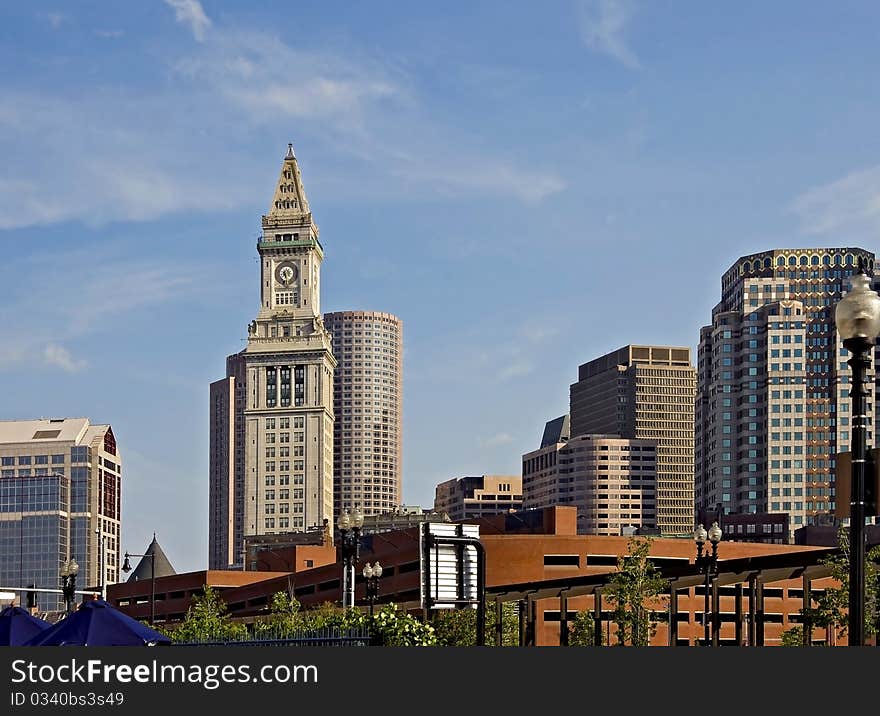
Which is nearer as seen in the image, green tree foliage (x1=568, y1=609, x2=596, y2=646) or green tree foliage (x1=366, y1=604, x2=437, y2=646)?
green tree foliage (x1=366, y1=604, x2=437, y2=646)

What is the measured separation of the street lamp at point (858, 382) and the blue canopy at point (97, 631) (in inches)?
817

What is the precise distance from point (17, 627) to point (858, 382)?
27.4m

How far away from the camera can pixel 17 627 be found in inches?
1644

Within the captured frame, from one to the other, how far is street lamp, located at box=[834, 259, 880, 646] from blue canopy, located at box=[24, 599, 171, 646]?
68.1 feet

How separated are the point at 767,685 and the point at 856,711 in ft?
3.52

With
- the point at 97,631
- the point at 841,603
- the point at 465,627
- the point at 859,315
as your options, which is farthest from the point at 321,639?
the point at 465,627

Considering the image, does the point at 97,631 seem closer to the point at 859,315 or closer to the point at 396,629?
the point at 396,629

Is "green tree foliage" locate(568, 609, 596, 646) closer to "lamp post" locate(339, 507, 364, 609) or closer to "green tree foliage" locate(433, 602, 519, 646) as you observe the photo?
"green tree foliage" locate(433, 602, 519, 646)

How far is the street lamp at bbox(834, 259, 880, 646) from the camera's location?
20438 mm

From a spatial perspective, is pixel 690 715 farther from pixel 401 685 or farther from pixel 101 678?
pixel 101 678

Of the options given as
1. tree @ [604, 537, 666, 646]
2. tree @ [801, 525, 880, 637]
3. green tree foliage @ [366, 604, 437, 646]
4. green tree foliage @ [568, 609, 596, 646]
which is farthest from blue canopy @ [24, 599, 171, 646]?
green tree foliage @ [568, 609, 596, 646]

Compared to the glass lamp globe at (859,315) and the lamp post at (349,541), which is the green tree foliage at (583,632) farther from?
the glass lamp globe at (859,315)

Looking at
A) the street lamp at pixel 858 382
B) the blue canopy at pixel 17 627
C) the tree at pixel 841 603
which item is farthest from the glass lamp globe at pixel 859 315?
the tree at pixel 841 603

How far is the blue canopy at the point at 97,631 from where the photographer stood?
37500mm
